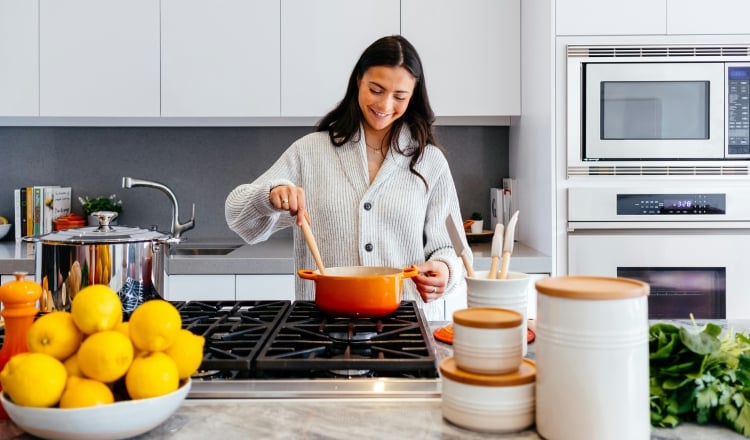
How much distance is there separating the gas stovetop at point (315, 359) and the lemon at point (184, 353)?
0.11 m

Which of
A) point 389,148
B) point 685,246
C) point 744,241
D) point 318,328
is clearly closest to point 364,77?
point 389,148

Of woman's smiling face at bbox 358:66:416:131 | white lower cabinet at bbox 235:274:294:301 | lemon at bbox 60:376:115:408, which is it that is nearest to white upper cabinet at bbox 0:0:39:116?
white lower cabinet at bbox 235:274:294:301

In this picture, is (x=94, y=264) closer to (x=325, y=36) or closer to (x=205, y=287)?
(x=205, y=287)

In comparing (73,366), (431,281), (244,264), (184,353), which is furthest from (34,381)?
(244,264)

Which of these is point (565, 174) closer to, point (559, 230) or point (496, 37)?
point (559, 230)

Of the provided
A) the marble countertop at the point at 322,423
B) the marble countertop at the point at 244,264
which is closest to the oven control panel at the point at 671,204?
the marble countertop at the point at 244,264

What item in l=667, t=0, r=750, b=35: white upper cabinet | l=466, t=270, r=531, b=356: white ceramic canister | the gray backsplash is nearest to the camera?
l=466, t=270, r=531, b=356: white ceramic canister

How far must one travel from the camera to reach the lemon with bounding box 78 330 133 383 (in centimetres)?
70

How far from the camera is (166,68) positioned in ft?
8.66

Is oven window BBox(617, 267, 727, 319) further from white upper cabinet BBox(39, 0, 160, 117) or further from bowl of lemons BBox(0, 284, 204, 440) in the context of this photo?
white upper cabinet BBox(39, 0, 160, 117)

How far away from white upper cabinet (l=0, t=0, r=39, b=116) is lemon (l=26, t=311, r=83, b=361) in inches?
89.0

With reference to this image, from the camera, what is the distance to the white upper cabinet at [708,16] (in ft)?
7.45

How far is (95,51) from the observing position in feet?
8.65

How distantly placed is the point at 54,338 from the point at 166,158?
2.43m
